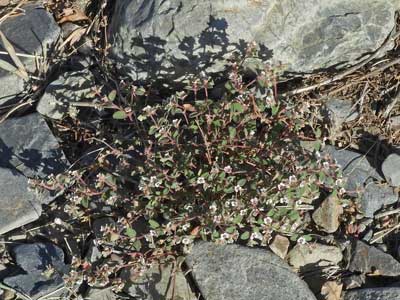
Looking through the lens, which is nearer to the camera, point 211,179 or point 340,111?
point 211,179

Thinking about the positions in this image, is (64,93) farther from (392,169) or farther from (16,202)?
(392,169)

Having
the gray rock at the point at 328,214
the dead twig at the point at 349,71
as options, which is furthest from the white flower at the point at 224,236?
the dead twig at the point at 349,71

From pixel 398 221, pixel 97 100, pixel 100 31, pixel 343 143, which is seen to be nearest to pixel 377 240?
pixel 398 221

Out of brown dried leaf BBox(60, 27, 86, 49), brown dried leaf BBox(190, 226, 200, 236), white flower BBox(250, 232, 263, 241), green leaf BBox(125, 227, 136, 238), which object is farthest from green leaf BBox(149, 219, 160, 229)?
brown dried leaf BBox(60, 27, 86, 49)

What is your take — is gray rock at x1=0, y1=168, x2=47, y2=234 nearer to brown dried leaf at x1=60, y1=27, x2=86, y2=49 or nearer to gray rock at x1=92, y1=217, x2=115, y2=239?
gray rock at x1=92, y1=217, x2=115, y2=239

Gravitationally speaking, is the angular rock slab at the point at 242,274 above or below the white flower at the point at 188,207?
below

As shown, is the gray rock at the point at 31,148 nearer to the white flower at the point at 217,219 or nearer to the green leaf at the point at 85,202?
the green leaf at the point at 85,202

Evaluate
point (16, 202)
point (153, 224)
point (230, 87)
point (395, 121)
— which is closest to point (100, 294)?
point (153, 224)
